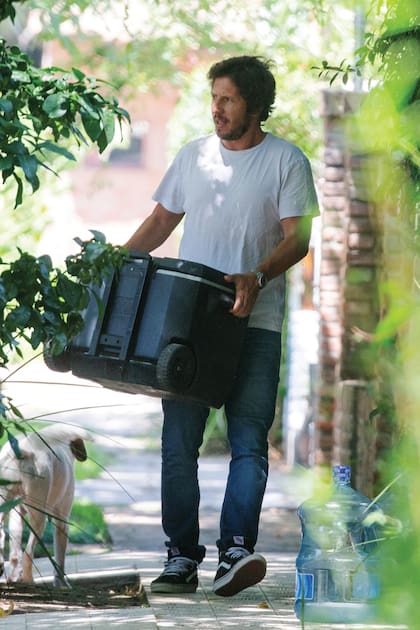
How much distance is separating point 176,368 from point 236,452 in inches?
25.7

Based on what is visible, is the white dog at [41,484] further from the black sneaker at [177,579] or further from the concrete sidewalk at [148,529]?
the black sneaker at [177,579]

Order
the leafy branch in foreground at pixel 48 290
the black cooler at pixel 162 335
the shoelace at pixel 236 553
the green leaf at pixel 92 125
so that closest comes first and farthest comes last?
1. the leafy branch in foreground at pixel 48 290
2. the green leaf at pixel 92 125
3. the black cooler at pixel 162 335
4. the shoelace at pixel 236 553

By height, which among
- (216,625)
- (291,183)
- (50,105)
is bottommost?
(216,625)

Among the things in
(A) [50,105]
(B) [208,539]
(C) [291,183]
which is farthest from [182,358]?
(B) [208,539]

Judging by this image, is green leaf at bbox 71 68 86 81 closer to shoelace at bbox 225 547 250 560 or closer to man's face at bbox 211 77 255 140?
man's face at bbox 211 77 255 140

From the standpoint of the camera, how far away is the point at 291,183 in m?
4.85

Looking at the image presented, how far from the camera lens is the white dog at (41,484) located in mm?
5227

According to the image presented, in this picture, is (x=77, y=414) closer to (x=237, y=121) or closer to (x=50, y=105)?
(x=237, y=121)

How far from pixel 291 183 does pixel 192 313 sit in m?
0.70

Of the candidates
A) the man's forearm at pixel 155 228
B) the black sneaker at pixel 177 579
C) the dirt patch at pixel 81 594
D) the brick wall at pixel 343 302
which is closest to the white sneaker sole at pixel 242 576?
the black sneaker at pixel 177 579

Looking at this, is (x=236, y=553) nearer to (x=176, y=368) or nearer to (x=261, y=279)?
(x=176, y=368)

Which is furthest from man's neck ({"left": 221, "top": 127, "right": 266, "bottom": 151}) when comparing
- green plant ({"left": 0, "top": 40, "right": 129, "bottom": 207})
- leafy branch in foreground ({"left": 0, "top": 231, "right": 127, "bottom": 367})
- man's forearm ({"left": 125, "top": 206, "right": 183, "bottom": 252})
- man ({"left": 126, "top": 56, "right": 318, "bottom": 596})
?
leafy branch in foreground ({"left": 0, "top": 231, "right": 127, "bottom": 367})

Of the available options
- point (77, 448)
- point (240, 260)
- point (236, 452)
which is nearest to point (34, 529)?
point (77, 448)

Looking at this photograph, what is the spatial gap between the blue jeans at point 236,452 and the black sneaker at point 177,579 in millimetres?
62
